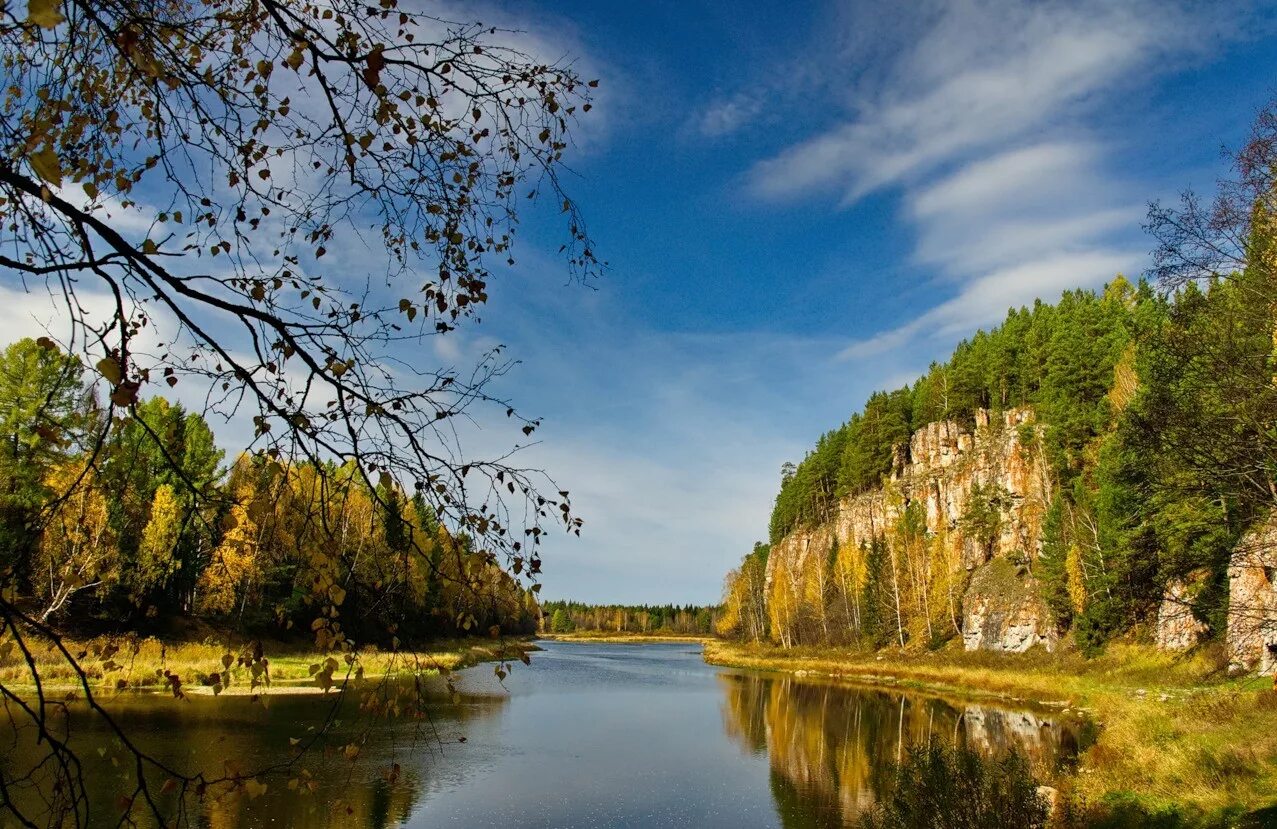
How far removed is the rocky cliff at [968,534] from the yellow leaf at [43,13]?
57.8 meters

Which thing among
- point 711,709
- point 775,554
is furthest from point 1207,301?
point 775,554

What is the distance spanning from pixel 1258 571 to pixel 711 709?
73.3 ft

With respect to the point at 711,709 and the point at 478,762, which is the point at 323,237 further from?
the point at 711,709

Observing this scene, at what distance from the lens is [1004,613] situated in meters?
55.1

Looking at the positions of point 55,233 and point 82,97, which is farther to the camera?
point 82,97

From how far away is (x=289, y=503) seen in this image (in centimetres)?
345

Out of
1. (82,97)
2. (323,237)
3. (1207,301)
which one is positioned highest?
(1207,301)

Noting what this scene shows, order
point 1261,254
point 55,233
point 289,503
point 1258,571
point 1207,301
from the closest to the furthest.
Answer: point 55,233
point 289,503
point 1261,254
point 1207,301
point 1258,571

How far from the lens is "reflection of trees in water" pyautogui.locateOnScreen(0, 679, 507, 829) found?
13.9 metres

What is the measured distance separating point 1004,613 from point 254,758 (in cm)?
5224

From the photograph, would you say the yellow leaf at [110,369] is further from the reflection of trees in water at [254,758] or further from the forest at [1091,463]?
the forest at [1091,463]

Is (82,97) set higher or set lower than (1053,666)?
higher

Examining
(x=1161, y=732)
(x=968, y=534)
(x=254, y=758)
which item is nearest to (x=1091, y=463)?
(x=968, y=534)

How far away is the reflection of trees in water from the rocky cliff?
43.6 m
